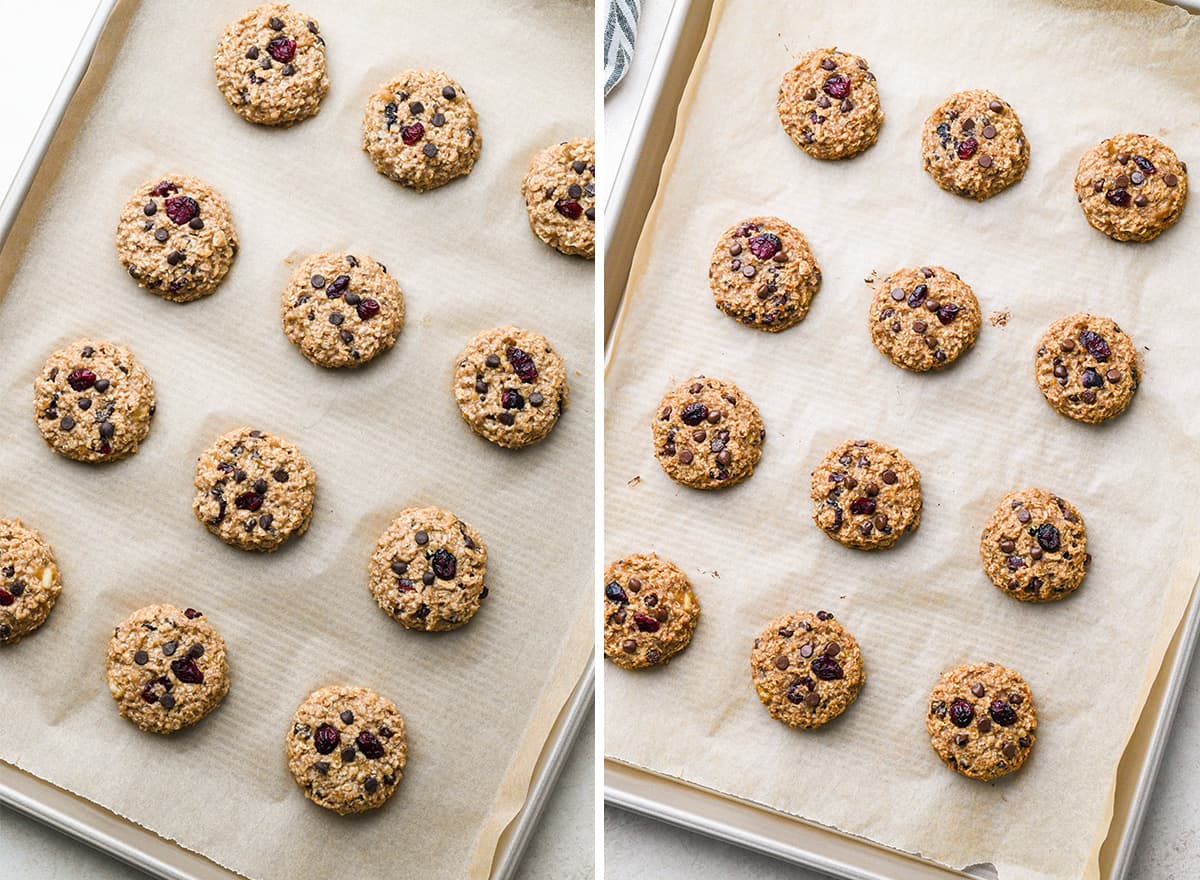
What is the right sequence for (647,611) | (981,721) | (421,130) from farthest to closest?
(421,130)
(981,721)
(647,611)

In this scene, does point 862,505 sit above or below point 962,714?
above

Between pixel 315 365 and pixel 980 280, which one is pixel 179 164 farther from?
pixel 980 280

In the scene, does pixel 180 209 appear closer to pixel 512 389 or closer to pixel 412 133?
pixel 412 133

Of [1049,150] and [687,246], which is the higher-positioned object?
[1049,150]

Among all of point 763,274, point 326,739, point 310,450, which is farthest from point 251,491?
point 763,274

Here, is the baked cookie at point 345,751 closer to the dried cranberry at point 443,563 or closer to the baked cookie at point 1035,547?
the dried cranberry at point 443,563

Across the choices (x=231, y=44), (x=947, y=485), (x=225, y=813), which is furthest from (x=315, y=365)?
(x=947, y=485)

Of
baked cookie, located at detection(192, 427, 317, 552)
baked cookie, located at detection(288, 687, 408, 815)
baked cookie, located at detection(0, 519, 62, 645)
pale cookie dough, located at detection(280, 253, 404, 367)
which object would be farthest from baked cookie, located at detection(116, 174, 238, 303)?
baked cookie, located at detection(288, 687, 408, 815)

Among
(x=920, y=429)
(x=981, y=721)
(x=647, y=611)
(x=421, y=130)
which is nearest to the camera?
(x=647, y=611)
